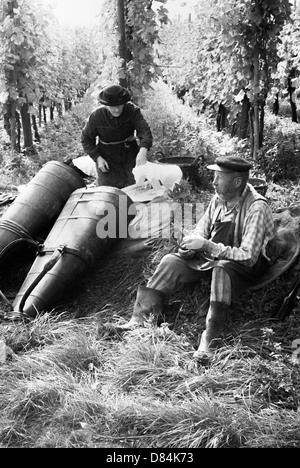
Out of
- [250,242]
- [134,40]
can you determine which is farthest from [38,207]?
[134,40]

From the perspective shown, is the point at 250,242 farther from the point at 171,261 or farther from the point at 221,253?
the point at 171,261

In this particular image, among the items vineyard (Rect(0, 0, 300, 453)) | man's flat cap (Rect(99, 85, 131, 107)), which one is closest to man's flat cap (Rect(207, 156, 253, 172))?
vineyard (Rect(0, 0, 300, 453))

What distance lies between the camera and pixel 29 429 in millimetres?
3283

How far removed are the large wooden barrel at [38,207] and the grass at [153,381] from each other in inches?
38.4

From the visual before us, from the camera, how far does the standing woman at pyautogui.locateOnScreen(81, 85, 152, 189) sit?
6.10 meters

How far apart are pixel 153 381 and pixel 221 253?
3.41 feet

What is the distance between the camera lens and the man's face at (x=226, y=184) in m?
4.14

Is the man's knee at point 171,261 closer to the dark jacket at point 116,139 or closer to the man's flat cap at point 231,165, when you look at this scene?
Result: the man's flat cap at point 231,165

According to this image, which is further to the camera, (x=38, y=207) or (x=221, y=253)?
(x=38, y=207)

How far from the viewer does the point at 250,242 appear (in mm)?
4047

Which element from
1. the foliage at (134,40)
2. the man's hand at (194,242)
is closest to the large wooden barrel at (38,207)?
the man's hand at (194,242)
